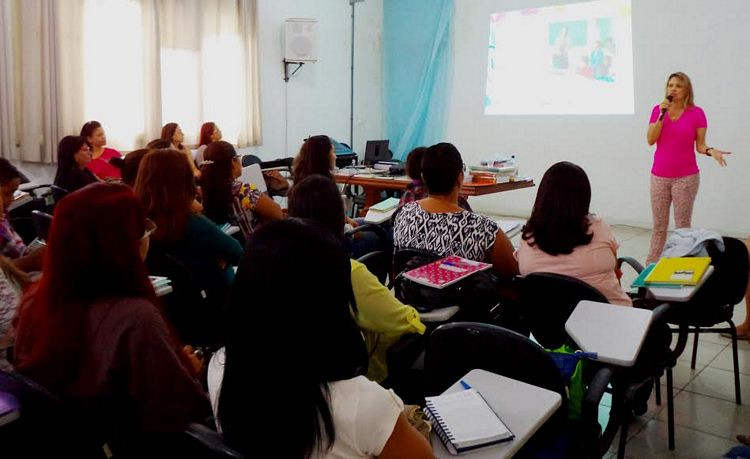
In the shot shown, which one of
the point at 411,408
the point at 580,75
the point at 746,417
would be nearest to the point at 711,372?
the point at 746,417

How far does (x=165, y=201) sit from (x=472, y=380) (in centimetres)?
149

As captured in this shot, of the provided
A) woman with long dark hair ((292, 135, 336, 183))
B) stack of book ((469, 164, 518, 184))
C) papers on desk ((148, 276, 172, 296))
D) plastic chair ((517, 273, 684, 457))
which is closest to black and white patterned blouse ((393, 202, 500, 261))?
plastic chair ((517, 273, 684, 457))

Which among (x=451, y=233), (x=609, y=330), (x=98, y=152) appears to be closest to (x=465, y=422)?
(x=609, y=330)

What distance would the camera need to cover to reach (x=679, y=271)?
2.35 metres

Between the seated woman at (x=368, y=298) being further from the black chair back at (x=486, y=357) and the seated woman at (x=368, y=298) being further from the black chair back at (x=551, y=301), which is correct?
the black chair back at (x=551, y=301)

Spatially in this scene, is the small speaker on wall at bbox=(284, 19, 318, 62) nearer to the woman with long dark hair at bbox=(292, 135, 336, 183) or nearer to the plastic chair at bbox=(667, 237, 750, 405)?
the woman with long dark hair at bbox=(292, 135, 336, 183)

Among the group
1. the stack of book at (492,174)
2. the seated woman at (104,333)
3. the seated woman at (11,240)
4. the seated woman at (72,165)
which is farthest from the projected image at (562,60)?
the seated woman at (104,333)

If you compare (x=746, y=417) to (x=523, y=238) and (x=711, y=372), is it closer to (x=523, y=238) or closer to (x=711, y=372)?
(x=711, y=372)

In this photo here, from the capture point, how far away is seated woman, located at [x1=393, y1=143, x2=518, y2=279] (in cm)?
260

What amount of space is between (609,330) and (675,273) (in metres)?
0.70

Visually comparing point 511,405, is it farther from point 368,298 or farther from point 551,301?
point 551,301

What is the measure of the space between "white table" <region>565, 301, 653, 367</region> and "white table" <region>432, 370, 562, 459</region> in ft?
0.99

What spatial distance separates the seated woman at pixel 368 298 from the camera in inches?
77.4

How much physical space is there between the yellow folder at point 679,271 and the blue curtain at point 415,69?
5.66 meters
